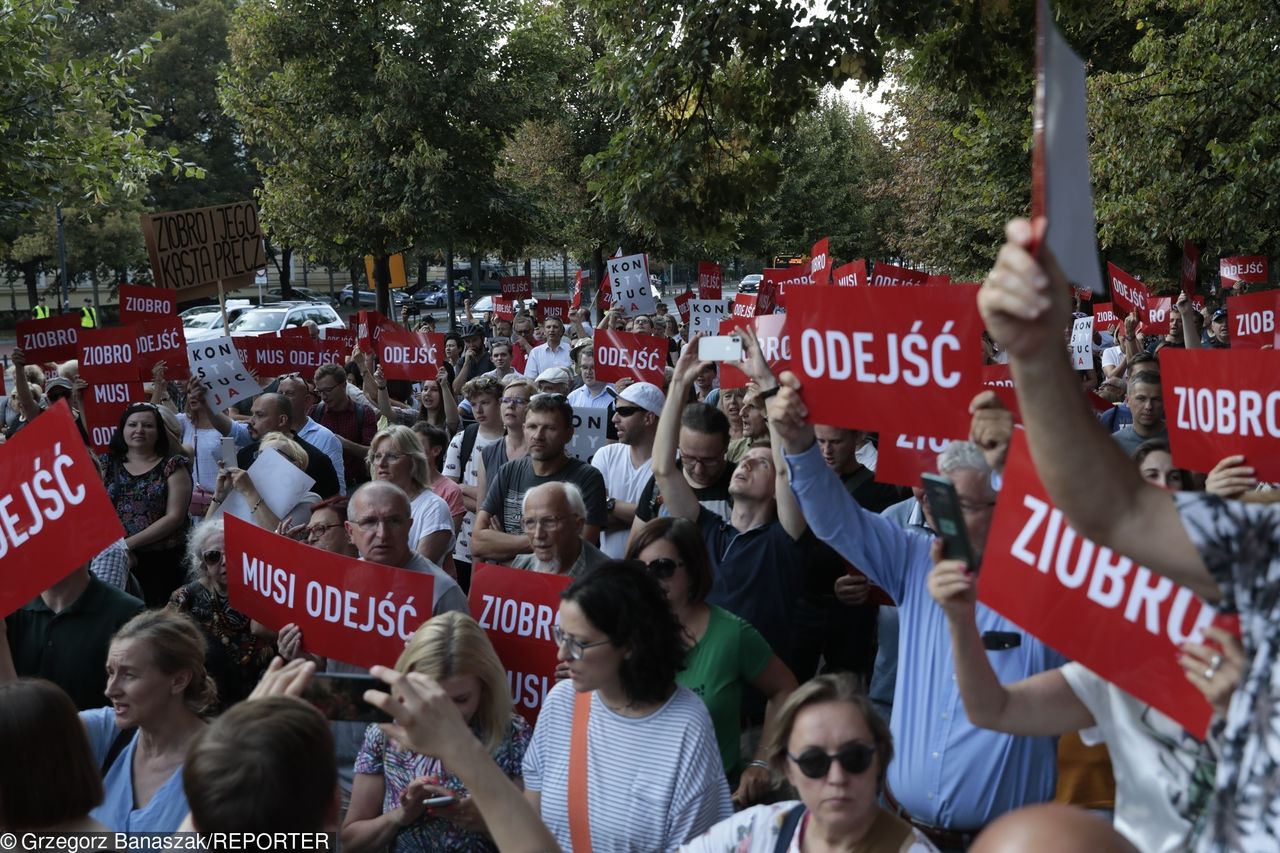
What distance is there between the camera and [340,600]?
15.7 ft

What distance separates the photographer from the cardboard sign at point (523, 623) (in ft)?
15.9

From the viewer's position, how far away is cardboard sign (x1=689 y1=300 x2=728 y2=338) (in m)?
13.7

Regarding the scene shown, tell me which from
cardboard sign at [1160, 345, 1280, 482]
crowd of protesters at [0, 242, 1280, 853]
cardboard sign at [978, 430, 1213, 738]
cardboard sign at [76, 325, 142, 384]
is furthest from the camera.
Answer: cardboard sign at [76, 325, 142, 384]

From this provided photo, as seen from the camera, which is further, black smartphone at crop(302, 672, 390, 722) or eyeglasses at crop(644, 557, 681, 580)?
eyeglasses at crop(644, 557, 681, 580)

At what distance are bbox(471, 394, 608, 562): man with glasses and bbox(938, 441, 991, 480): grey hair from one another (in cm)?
277

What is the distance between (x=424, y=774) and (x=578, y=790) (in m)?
0.54

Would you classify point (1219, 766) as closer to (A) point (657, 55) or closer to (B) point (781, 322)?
(B) point (781, 322)

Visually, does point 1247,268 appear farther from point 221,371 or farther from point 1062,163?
point 1062,163

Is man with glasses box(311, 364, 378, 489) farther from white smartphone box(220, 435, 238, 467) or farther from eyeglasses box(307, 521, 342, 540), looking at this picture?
eyeglasses box(307, 521, 342, 540)

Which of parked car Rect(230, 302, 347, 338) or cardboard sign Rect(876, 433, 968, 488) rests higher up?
cardboard sign Rect(876, 433, 968, 488)

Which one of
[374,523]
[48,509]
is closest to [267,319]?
[374,523]

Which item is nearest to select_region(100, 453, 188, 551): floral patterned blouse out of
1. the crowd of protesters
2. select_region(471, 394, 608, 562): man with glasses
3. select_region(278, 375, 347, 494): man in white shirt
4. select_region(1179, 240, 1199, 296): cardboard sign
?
the crowd of protesters

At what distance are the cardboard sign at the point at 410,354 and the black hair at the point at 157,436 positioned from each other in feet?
13.6

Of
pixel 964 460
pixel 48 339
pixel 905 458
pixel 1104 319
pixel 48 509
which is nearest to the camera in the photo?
pixel 964 460
